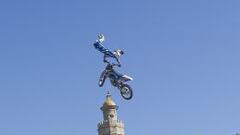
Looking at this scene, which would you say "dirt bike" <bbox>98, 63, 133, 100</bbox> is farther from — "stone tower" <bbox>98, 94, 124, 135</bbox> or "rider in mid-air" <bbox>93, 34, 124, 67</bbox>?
"stone tower" <bbox>98, 94, 124, 135</bbox>

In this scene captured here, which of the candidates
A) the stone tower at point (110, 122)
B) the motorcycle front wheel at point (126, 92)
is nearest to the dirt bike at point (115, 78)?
the motorcycle front wheel at point (126, 92)

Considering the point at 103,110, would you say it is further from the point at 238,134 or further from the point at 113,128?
the point at 238,134

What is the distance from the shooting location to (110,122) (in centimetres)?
9306

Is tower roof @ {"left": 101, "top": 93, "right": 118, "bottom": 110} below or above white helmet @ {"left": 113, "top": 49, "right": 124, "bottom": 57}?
above

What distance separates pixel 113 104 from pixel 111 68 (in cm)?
7069

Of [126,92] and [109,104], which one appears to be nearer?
[126,92]

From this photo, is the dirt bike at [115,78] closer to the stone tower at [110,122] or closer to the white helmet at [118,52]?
the white helmet at [118,52]

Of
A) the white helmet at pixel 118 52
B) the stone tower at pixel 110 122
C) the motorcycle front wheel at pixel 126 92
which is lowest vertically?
the motorcycle front wheel at pixel 126 92

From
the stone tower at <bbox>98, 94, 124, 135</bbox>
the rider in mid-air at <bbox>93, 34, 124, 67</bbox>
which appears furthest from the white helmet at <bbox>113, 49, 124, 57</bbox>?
the stone tower at <bbox>98, 94, 124, 135</bbox>

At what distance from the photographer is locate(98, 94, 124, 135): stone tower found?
92.8 metres

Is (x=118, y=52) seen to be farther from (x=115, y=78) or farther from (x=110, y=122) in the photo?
(x=110, y=122)

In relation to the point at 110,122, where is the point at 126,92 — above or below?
below

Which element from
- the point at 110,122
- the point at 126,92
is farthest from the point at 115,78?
the point at 110,122

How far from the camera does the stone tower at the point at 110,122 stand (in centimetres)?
9275
